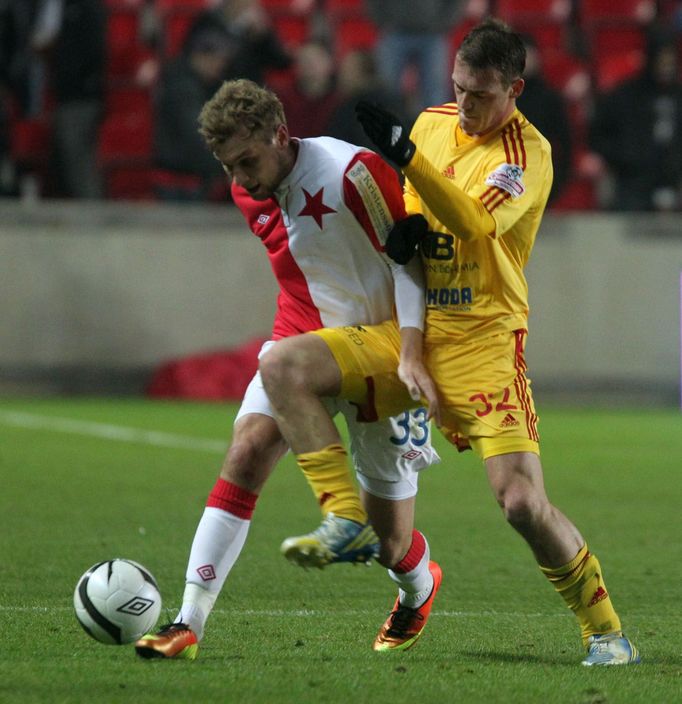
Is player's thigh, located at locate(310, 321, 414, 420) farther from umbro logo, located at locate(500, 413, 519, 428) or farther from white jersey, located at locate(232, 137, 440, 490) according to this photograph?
umbro logo, located at locate(500, 413, 519, 428)

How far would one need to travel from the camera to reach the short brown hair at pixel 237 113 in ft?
14.1

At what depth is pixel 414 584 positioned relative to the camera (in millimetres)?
5031

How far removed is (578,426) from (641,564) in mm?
7127

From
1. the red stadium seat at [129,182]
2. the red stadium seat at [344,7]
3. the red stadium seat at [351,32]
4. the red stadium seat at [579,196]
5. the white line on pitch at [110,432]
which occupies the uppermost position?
the red stadium seat at [344,7]

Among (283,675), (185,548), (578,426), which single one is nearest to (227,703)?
(283,675)

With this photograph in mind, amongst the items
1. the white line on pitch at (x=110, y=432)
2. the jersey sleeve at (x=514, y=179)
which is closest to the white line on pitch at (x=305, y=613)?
the jersey sleeve at (x=514, y=179)

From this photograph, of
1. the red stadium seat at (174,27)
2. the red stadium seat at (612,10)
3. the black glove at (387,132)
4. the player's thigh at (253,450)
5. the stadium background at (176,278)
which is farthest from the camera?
the red stadium seat at (612,10)

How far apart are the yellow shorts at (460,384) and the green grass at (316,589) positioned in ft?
2.24

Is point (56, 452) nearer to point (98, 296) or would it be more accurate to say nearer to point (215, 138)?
point (98, 296)

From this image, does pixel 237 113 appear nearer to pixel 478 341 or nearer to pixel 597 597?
pixel 478 341

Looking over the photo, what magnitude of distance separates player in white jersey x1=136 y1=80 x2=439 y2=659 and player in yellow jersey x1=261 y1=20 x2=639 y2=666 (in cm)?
9

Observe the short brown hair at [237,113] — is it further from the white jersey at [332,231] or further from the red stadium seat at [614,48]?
the red stadium seat at [614,48]

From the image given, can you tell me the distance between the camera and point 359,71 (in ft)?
50.3

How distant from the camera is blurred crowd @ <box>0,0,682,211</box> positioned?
15320mm
